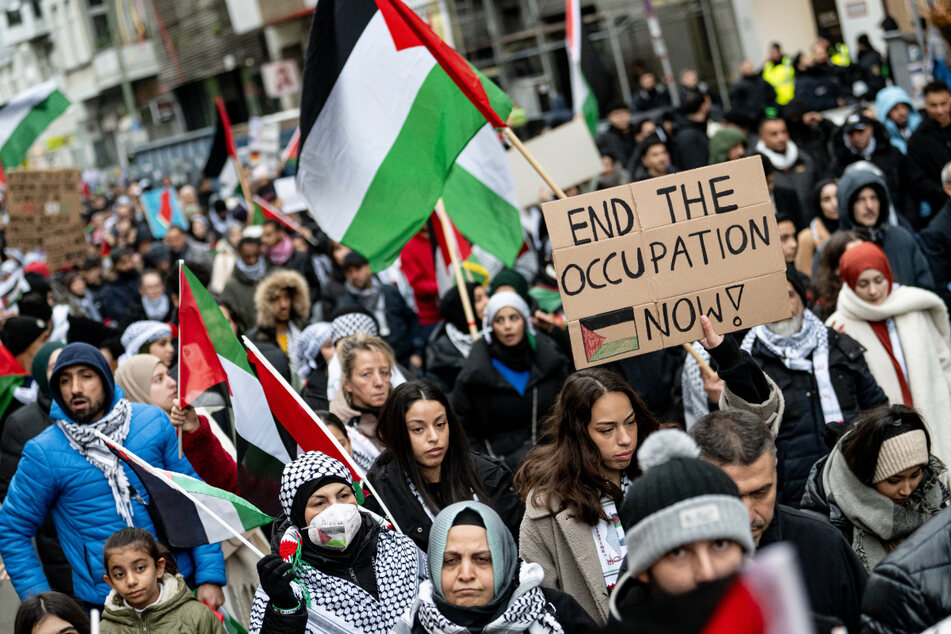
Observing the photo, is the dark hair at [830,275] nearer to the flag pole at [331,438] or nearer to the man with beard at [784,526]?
the flag pole at [331,438]

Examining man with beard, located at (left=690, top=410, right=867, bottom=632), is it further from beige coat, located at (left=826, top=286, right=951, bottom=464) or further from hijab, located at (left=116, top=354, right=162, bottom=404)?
hijab, located at (left=116, top=354, right=162, bottom=404)

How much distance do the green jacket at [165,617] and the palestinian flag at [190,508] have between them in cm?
32

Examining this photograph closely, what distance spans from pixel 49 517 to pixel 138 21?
45.0 m

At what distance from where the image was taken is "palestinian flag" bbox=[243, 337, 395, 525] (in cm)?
523

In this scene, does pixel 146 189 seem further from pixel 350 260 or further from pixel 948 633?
pixel 948 633

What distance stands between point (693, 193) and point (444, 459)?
5.22ft

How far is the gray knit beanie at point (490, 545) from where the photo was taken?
12.1ft

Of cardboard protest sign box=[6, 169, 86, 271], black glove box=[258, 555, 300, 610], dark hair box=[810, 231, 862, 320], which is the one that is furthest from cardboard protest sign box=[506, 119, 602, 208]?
black glove box=[258, 555, 300, 610]

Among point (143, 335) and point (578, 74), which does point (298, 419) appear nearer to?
point (143, 335)

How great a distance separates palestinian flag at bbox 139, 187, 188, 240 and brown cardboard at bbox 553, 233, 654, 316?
53.4 feet

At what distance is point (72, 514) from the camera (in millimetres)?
5543

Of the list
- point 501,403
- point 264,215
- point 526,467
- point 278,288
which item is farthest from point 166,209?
point 526,467

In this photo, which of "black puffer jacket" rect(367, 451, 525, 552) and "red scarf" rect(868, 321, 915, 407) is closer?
"black puffer jacket" rect(367, 451, 525, 552)

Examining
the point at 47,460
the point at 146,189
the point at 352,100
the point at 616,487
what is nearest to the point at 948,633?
the point at 616,487
